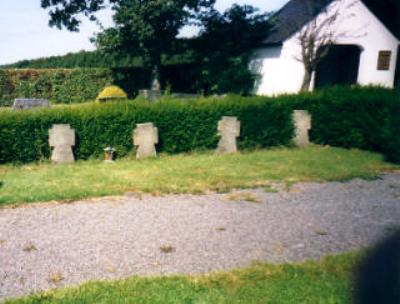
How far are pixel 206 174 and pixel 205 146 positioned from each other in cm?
278

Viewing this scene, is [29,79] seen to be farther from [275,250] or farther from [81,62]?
[275,250]

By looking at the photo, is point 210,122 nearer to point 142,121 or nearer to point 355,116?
point 142,121

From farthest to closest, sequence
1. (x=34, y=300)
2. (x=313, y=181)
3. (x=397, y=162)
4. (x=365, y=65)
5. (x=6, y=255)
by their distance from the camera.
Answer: (x=365, y=65) < (x=397, y=162) < (x=313, y=181) < (x=6, y=255) < (x=34, y=300)

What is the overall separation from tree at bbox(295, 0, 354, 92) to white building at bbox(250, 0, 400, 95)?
6 centimetres

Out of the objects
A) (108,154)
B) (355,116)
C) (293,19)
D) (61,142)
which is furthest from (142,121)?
(293,19)

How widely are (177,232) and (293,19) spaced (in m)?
23.0

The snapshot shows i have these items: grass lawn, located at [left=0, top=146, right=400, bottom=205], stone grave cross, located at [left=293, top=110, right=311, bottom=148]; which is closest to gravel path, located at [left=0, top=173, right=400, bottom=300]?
grass lawn, located at [left=0, top=146, right=400, bottom=205]

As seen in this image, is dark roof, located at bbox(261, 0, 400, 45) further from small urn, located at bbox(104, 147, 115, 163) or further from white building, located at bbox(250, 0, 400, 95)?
small urn, located at bbox(104, 147, 115, 163)

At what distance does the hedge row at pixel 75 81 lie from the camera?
28.1m

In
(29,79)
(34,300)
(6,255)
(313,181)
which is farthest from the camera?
(29,79)

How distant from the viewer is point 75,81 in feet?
94.5

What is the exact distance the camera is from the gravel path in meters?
4.90

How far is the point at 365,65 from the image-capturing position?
82.6 ft

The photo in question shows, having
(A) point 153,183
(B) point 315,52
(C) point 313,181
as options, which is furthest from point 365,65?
(A) point 153,183
